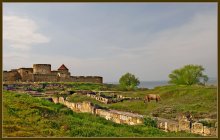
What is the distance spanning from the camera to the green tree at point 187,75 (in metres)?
43.6

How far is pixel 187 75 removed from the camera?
43.6m

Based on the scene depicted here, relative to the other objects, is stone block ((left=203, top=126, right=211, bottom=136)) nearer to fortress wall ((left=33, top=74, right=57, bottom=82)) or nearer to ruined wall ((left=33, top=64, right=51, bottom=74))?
fortress wall ((left=33, top=74, right=57, bottom=82))

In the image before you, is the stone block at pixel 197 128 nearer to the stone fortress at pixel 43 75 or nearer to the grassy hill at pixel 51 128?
the grassy hill at pixel 51 128

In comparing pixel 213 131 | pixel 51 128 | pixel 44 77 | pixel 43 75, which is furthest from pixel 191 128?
pixel 43 75

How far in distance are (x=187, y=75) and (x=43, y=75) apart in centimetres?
3139

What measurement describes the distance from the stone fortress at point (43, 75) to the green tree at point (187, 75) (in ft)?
87.3

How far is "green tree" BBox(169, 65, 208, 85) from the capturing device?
43.6 meters

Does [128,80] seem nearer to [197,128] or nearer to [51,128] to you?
[197,128]

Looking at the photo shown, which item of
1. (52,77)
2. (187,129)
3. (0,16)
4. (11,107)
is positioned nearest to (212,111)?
(187,129)

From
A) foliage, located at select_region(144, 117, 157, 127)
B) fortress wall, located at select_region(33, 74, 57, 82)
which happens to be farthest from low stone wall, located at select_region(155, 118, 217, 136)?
fortress wall, located at select_region(33, 74, 57, 82)

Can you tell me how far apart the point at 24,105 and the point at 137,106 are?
912 cm

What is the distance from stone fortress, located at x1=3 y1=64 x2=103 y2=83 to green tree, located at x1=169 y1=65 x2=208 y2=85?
2660cm

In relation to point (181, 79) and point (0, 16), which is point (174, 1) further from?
point (181, 79)

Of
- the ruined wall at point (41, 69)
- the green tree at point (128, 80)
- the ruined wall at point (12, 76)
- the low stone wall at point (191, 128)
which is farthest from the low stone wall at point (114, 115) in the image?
the ruined wall at point (41, 69)
